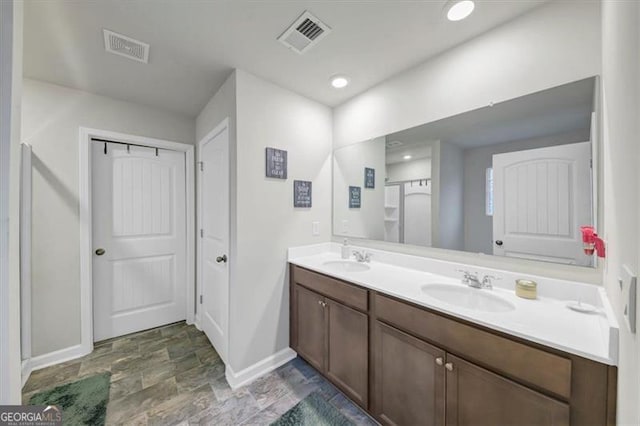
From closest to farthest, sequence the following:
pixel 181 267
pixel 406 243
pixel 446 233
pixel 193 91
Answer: pixel 446 233 < pixel 406 243 < pixel 193 91 < pixel 181 267

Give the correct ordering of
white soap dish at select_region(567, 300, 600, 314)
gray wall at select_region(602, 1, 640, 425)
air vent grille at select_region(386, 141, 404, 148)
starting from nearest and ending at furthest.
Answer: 1. gray wall at select_region(602, 1, 640, 425)
2. white soap dish at select_region(567, 300, 600, 314)
3. air vent grille at select_region(386, 141, 404, 148)

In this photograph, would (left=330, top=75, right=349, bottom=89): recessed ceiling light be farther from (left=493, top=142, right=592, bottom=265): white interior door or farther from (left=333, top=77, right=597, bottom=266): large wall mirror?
(left=493, top=142, right=592, bottom=265): white interior door

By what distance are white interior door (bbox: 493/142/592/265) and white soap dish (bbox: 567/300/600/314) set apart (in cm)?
20

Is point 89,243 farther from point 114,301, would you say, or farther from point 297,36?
point 297,36

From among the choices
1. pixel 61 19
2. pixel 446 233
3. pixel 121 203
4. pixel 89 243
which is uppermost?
pixel 61 19

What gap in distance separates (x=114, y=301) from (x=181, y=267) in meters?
0.66

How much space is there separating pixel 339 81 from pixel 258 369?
2488mm

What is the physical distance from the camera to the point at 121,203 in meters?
2.45

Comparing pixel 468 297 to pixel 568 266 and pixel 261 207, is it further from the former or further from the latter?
pixel 261 207

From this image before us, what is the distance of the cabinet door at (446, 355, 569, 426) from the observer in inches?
33.9

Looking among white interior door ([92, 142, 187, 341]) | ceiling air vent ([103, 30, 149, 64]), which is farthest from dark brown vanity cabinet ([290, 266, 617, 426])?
ceiling air vent ([103, 30, 149, 64])

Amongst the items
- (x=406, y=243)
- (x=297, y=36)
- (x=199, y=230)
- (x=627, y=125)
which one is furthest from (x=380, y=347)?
(x=199, y=230)

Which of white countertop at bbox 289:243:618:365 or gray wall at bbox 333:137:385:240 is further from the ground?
gray wall at bbox 333:137:385:240

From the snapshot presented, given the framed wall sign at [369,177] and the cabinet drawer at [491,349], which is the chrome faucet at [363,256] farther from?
the cabinet drawer at [491,349]
